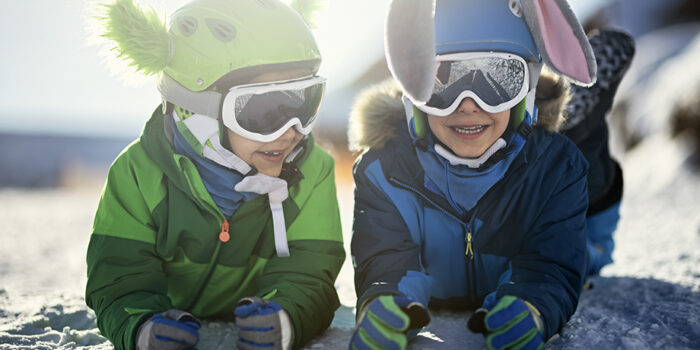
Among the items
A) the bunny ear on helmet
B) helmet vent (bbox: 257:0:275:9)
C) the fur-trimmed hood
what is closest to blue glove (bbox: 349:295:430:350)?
the fur-trimmed hood

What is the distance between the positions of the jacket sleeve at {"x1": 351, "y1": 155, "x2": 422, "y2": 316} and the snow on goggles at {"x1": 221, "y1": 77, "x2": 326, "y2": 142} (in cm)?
32

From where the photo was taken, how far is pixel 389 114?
1875 millimetres

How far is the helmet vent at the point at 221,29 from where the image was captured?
1627 mm

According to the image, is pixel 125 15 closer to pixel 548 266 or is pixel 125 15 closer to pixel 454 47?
pixel 454 47

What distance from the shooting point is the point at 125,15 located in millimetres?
1615

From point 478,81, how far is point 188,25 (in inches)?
34.1

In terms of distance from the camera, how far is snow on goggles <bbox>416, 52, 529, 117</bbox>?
62.2 inches

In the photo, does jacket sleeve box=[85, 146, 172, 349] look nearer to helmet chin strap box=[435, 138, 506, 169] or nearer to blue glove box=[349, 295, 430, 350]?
blue glove box=[349, 295, 430, 350]

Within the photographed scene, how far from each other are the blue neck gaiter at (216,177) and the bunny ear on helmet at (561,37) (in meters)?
→ 0.97

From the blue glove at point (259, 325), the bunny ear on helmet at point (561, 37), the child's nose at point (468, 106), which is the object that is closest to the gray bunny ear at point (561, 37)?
the bunny ear on helmet at point (561, 37)

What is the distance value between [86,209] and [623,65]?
6.33m

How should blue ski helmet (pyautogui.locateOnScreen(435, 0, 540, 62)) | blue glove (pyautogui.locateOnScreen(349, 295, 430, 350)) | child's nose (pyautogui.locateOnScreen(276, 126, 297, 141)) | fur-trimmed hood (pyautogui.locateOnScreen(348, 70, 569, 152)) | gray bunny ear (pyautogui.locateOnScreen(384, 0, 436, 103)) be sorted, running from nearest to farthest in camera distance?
blue glove (pyautogui.locateOnScreen(349, 295, 430, 350)) → gray bunny ear (pyautogui.locateOnScreen(384, 0, 436, 103)) → blue ski helmet (pyautogui.locateOnScreen(435, 0, 540, 62)) → child's nose (pyautogui.locateOnScreen(276, 126, 297, 141)) → fur-trimmed hood (pyautogui.locateOnScreen(348, 70, 569, 152))

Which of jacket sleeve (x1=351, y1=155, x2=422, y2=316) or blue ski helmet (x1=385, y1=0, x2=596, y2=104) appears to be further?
jacket sleeve (x1=351, y1=155, x2=422, y2=316)

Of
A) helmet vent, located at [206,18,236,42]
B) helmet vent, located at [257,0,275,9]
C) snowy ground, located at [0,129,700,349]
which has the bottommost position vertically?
snowy ground, located at [0,129,700,349]
